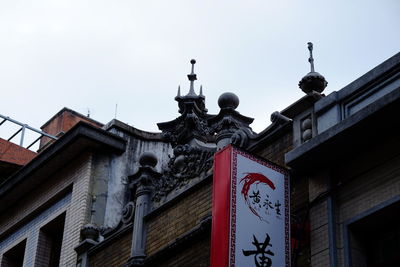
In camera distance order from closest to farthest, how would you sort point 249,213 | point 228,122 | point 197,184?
point 249,213 < point 228,122 < point 197,184

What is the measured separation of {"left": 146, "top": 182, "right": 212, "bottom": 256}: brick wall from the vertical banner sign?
286cm

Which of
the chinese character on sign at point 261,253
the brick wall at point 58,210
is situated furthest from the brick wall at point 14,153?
the chinese character on sign at point 261,253

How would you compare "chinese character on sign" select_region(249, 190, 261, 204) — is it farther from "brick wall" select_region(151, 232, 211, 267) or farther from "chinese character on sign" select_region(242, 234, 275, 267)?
"brick wall" select_region(151, 232, 211, 267)

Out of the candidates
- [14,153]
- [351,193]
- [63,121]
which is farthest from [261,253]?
[63,121]

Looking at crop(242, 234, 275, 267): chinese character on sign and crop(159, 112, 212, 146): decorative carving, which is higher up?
crop(159, 112, 212, 146): decorative carving

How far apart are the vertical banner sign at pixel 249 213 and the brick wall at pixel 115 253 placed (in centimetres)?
525

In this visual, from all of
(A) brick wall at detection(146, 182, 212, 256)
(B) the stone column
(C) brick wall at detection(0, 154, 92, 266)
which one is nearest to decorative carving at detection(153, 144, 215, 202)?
(B) the stone column

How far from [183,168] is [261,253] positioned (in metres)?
5.38

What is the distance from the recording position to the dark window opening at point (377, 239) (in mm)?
11797

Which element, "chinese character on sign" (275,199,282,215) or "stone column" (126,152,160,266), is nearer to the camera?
"chinese character on sign" (275,199,282,215)

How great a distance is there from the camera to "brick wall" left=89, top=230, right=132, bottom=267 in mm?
17234

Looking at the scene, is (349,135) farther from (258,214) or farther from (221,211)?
(221,211)

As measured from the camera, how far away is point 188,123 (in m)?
17.6

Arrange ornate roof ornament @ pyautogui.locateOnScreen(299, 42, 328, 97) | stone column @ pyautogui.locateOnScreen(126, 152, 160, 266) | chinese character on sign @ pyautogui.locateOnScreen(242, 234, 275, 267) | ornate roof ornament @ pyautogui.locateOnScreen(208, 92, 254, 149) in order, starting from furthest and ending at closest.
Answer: stone column @ pyautogui.locateOnScreen(126, 152, 160, 266)
ornate roof ornament @ pyautogui.locateOnScreen(208, 92, 254, 149)
ornate roof ornament @ pyautogui.locateOnScreen(299, 42, 328, 97)
chinese character on sign @ pyautogui.locateOnScreen(242, 234, 275, 267)
